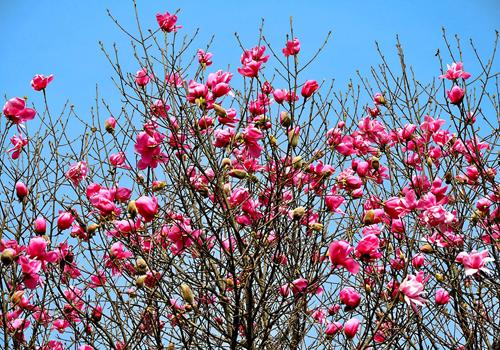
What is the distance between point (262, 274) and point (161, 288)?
80cm

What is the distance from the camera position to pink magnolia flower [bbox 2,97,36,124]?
10.1 ft

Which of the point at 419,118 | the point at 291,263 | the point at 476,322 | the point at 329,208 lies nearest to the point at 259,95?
the point at 329,208

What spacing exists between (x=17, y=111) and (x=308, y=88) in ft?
5.78

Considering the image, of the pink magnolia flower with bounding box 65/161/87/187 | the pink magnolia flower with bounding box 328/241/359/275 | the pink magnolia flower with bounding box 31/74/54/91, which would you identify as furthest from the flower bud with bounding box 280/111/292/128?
Answer: the pink magnolia flower with bounding box 31/74/54/91

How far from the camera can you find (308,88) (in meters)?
3.16

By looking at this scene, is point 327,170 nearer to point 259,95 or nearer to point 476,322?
point 259,95

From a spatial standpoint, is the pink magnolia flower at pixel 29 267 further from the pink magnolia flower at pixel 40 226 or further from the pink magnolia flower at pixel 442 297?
the pink magnolia flower at pixel 442 297

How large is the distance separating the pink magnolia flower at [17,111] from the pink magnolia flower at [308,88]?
1.66 m

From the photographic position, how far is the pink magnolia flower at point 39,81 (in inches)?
136

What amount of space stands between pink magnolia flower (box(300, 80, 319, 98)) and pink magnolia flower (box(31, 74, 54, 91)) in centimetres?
170

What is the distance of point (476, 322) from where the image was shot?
332cm

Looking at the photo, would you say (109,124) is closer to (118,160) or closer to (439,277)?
(118,160)

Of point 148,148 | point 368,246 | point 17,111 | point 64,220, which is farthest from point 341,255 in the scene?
point 17,111

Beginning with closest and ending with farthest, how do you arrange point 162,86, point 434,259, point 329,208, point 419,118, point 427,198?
1. point 427,198
2. point 329,208
3. point 162,86
4. point 434,259
5. point 419,118
